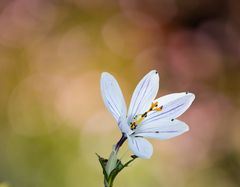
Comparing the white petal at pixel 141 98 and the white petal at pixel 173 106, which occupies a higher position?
the white petal at pixel 141 98

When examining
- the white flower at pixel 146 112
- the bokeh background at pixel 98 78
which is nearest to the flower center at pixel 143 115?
the white flower at pixel 146 112

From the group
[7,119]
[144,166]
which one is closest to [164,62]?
[144,166]

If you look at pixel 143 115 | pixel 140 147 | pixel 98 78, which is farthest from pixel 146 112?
pixel 98 78

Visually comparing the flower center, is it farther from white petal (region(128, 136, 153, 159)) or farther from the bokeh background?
the bokeh background

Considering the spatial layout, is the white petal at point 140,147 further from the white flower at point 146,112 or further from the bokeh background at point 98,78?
the bokeh background at point 98,78

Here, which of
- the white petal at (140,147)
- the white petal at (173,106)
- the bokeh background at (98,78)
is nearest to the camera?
the white petal at (140,147)

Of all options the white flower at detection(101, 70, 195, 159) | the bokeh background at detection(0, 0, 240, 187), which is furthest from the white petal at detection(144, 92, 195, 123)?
the bokeh background at detection(0, 0, 240, 187)

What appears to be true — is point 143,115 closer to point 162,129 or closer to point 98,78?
point 162,129

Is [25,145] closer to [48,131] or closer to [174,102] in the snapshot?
[48,131]
